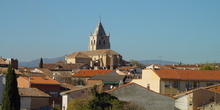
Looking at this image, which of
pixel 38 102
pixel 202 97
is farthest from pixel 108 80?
pixel 38 102

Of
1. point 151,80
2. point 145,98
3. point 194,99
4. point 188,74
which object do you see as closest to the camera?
point 145,98

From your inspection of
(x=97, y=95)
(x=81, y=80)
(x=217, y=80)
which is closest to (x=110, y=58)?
(x=81, y=80)

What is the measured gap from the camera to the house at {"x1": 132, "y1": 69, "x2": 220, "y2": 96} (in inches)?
2238

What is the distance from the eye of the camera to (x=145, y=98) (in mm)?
46094

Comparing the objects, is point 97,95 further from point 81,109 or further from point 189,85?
point 189,85

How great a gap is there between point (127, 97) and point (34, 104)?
729 cm

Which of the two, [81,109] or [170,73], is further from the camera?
[170,73]

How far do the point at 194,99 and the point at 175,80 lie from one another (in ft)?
31.2

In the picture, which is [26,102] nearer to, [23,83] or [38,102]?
[38,102]

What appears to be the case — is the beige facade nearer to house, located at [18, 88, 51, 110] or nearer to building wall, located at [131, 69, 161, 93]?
building wall, located at [131, 69, 161, 93]

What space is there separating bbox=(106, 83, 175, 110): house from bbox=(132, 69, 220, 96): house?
1013cm

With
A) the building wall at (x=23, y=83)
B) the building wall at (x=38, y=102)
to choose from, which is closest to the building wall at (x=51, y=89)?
the building wall at (x=23, y=83)

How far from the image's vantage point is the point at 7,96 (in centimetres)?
3562

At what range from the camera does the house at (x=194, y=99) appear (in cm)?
4803
